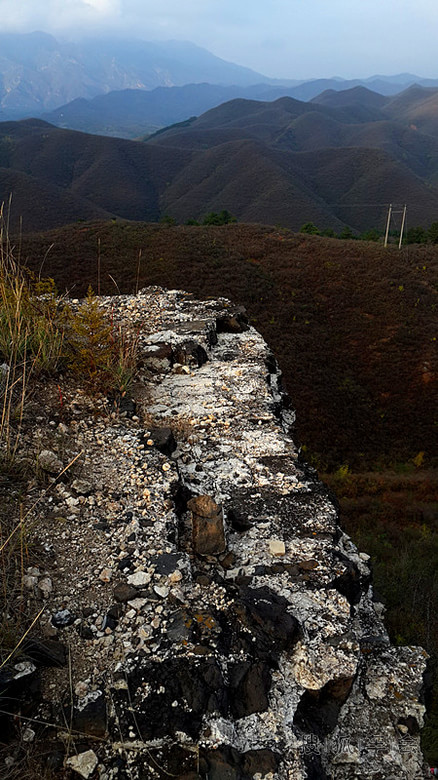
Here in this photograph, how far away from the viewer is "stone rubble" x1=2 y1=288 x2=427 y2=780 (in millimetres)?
2248

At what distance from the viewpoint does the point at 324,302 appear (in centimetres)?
2695

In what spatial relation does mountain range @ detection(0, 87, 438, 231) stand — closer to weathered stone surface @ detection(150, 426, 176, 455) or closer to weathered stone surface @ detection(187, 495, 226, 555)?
weathered stone surface @ detection(150, 426, 176, 455)

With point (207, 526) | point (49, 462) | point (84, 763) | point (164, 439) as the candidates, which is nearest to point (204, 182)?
point (164, 439)

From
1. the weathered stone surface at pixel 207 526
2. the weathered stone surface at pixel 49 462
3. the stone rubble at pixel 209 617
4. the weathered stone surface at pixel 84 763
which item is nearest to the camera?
the weathered stone surface at pixel 84 763

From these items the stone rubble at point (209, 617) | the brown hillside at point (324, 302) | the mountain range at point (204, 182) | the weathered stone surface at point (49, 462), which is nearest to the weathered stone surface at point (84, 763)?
the stone rubble at point (209, 617)

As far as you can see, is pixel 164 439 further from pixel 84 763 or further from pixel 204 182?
pixel 204 182

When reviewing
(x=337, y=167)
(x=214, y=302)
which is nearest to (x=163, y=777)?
(x=214, y=302)

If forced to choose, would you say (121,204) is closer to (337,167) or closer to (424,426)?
(337,167)

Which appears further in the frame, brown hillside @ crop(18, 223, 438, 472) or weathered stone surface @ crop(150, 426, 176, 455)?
brown hillside @ crop(18, 223, 438, 472)

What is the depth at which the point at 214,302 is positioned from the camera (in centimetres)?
827

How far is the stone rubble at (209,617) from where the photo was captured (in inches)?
88.5

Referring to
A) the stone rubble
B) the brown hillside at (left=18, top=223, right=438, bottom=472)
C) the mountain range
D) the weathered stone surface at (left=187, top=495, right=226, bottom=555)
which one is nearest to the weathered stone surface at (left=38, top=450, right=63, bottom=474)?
the stone rubble

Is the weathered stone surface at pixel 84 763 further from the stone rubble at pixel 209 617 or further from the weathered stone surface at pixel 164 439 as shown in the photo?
the weathered stone surface at pixel 164 439

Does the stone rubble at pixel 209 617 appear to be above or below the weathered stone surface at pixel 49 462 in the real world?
below
